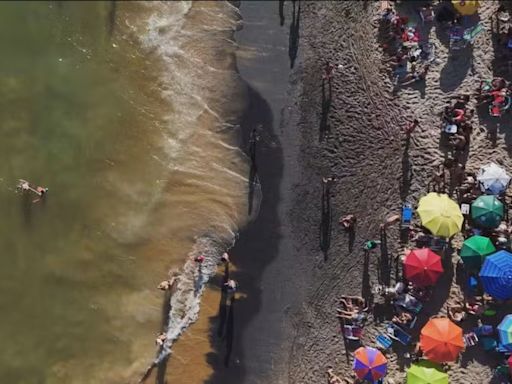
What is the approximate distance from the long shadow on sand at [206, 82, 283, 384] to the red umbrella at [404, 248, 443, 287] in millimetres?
3995

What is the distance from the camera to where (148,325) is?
17.4 meters

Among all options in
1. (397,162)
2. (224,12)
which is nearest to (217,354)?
(397,162)

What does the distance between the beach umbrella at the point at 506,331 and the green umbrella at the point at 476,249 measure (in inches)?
68.4

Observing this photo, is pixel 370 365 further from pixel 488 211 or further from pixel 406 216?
pixel 488 211

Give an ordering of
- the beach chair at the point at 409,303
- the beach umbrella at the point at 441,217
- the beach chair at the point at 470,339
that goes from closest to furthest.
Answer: the beach umbrella at the point at 441,217 < the beach chair at the point at 470,339 < the beach chair at the point at 409,303

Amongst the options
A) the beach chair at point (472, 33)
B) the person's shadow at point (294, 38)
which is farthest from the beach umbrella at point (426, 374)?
the person's shadow at point (294, 38)

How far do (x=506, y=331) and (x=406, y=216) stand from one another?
4.18m

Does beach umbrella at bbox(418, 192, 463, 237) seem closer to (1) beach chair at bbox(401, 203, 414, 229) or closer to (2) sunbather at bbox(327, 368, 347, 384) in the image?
(1) beach chair at bbox(401, 203, 414, 229)

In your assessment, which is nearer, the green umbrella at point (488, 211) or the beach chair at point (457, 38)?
the green umbrella at point (488, 211)

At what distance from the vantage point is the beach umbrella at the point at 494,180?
16406 mm

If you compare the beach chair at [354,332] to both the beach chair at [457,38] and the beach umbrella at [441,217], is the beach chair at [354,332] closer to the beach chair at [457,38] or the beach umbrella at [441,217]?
the beach umbrella at [441,217]

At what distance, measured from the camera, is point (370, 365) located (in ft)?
53.7

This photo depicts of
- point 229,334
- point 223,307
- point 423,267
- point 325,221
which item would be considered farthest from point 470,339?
point 223,307

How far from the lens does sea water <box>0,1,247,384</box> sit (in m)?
17.3
